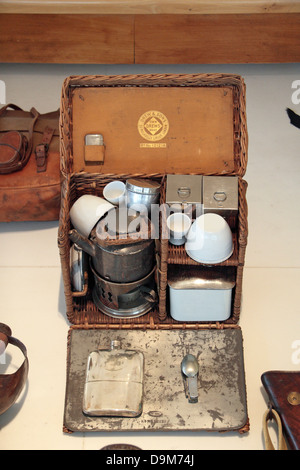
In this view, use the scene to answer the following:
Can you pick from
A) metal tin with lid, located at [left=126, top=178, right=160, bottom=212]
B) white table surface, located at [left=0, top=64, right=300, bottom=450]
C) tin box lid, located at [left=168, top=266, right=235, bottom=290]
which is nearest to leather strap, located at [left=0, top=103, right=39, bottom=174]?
white table surface, located at [left=0, top=64, right=300, bottom=450]

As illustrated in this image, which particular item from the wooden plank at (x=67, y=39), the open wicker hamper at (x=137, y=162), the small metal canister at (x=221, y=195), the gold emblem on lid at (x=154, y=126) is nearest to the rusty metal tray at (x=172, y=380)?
the open wicker hamper at (x=137, y=162)

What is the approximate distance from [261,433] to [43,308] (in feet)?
3.03

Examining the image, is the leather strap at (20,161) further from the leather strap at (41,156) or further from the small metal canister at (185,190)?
the small metal canister at (185,190)

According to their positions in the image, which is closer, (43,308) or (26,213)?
(43,308)

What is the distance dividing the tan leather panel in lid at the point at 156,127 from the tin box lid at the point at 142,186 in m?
0.13

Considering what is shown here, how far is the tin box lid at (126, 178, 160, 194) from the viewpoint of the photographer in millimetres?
1911

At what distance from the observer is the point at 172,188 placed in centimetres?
190

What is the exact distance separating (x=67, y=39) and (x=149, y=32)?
0.43 meters

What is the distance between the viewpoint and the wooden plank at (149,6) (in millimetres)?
2795

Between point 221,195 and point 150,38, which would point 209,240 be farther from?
point 150,38

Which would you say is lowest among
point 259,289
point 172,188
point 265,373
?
point 265,373

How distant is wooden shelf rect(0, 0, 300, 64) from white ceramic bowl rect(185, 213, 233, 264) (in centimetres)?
144
